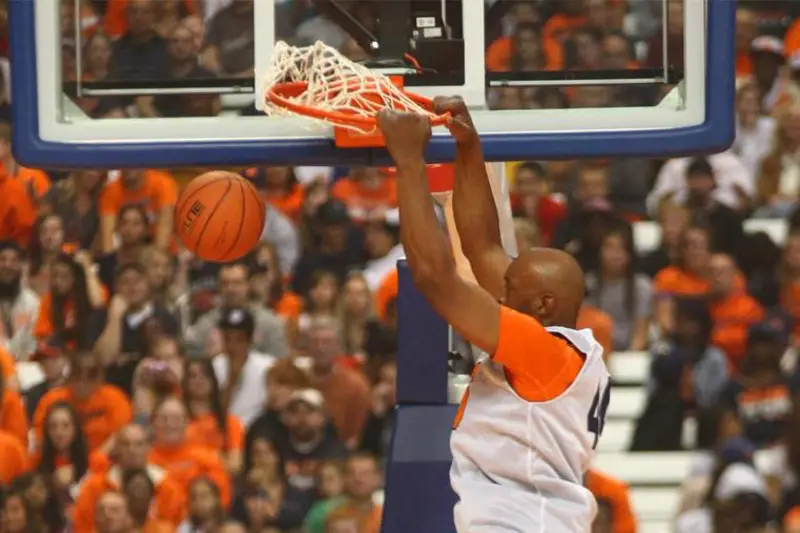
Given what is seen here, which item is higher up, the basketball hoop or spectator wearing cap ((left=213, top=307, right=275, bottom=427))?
the basketball hoop

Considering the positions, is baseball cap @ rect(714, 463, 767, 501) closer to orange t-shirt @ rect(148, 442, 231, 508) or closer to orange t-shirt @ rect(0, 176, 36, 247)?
orange t-shirt @ rect(148, 442, 231, 508)

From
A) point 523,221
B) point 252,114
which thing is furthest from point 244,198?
point 523,221

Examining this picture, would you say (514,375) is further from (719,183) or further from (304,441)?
(719,183)

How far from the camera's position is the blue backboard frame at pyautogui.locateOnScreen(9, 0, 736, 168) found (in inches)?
160

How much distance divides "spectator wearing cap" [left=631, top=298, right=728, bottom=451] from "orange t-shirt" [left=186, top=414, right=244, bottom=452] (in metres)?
1.62

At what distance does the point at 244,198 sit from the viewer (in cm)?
437

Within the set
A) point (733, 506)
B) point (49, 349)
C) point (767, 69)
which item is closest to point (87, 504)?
point (49, 349)

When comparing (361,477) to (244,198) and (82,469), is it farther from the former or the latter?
(244,198)

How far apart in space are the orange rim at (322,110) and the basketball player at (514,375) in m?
0.16

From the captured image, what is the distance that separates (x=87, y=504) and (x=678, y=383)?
2.40 metres

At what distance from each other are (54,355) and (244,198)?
3.00m

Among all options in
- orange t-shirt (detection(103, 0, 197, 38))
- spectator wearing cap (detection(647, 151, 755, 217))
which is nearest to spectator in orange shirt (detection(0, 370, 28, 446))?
orange t-shirt (detection(103, 0, 197, 38))

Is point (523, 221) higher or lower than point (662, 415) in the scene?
higher

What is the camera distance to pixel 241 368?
23.2 ft
